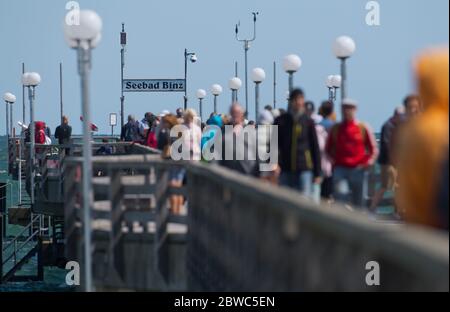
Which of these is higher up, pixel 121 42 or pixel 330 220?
pixel 121 42

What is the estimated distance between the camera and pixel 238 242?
10.7m

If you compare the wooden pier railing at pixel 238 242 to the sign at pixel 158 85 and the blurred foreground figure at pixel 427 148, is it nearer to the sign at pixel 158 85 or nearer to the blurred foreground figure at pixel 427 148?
the blurred foreground figure at pixel 427 148

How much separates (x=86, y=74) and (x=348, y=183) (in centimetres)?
352

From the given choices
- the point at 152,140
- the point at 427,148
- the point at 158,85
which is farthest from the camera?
the point at 158,85

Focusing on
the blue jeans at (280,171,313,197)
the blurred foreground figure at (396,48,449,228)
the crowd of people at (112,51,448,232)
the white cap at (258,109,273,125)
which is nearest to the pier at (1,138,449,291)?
the blurred foreground figure at (396,48,449,228)

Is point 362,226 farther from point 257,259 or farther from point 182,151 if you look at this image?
point 182,151

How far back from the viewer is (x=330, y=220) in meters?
6.97

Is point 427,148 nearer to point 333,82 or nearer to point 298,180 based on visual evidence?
point 298,180

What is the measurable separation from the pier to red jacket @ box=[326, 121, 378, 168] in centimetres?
106

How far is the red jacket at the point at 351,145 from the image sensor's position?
15.1 m

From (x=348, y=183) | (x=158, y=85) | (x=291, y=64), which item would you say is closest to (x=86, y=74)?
(x=348, y=183)
